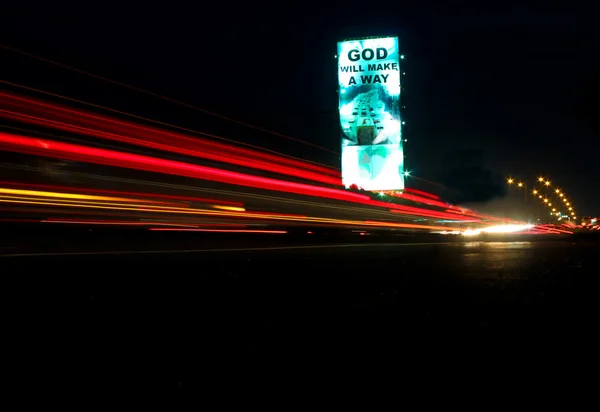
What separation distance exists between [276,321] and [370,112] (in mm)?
24844

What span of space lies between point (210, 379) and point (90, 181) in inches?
422

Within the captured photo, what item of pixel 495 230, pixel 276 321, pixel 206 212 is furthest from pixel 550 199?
pixel 276 321

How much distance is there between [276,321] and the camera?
6.16m

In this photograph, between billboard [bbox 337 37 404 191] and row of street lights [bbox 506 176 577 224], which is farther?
row of street lights [bbox 506 176 577 224]

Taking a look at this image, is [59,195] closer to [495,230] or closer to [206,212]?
[206,212]

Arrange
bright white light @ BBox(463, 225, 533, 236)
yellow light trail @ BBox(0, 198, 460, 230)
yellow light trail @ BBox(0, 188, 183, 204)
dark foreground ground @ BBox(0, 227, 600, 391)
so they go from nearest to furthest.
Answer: dark foreground ground @ BBox(0, 227, 600, 391)
yellow light trail @ BBox(0, 188, 183, 204)
yellow light trail @ BBox(0, 198, 460, 230)
bright white light @ BBox(463, 225, 533, 236)

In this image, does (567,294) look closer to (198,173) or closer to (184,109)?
(198,173)

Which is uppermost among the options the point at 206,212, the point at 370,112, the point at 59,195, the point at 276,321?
the point at 370,112

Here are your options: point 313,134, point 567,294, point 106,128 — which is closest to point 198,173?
point 106,128

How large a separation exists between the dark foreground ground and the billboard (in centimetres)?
1964

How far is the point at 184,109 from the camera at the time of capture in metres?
21.5

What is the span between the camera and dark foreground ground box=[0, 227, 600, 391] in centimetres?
452

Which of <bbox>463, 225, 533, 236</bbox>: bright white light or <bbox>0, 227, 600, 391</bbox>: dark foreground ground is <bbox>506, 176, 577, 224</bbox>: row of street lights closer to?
<bbox>463, 225, 533, 236</bbox>: bright white light

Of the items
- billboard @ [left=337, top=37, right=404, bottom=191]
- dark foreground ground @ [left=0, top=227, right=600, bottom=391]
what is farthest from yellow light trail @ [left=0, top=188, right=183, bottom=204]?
billboard @ [left=337, top=37, right=404, bottom=191]
